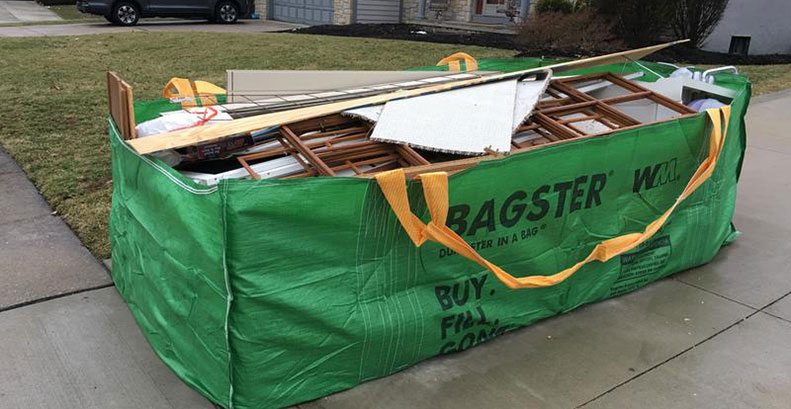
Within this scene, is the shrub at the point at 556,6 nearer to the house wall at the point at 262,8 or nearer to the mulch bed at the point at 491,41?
the mulch bed at the point at 491,41

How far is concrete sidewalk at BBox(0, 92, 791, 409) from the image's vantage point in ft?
9.82

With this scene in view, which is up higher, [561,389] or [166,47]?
[166,47]

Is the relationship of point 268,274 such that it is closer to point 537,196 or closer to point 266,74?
point 537,196

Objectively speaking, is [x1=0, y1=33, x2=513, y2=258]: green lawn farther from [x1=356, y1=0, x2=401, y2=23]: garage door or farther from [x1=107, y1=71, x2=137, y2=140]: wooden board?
[x1=356, y1=0, x2=401, y2=23]: garage door

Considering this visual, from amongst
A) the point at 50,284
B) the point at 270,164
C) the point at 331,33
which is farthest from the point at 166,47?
the point at 270,164

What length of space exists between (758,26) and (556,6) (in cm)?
448

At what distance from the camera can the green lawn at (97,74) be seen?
5.68 meters

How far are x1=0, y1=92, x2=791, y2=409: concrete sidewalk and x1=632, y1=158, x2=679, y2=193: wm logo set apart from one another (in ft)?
2.36

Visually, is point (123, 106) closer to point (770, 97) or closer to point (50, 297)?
point (50, 297)

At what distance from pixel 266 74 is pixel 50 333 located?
1.89m

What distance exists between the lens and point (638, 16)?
13.0 meters

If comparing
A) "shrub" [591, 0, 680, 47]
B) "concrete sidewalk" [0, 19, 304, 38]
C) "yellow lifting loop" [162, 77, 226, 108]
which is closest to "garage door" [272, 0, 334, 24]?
"concrete sidewalk" [0, 19, 304, 38]

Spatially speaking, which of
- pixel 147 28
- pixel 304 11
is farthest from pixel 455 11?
pixel 147 28

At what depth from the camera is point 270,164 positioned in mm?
3227
